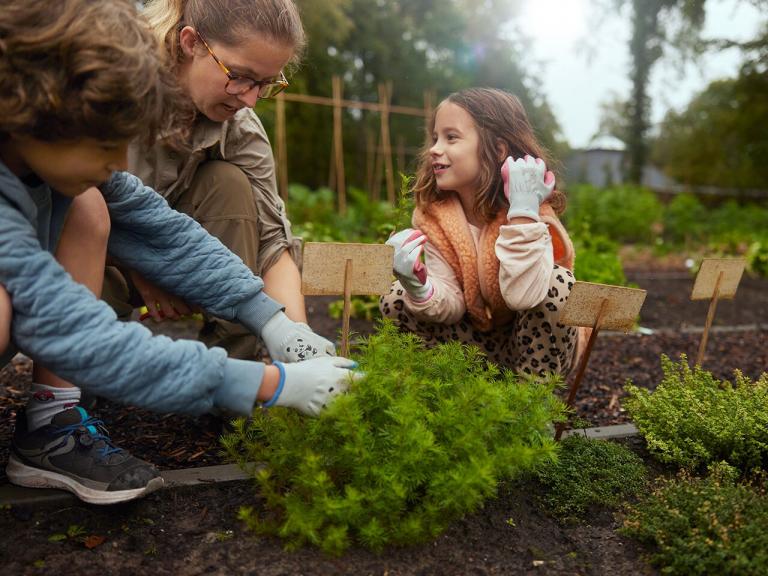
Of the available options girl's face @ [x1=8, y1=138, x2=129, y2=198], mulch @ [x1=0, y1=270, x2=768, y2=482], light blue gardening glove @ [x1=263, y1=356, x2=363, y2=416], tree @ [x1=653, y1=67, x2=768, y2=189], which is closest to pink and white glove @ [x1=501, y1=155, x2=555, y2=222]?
mulch @ [x1=0, y1=270, x2=768, y2=482]

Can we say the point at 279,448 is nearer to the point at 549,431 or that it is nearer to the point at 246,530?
the point at 246,530

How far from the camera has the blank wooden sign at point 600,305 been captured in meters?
1.96

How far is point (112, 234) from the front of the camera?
1.95 meters

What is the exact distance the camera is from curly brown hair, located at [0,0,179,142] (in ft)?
4.20

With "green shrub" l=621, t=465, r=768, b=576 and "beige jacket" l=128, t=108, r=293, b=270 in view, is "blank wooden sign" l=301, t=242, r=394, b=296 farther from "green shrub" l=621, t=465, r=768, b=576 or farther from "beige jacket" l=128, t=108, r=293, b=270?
"green shrub" l=621, t=465, r=768, b=576

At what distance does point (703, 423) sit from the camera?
6.64 ft

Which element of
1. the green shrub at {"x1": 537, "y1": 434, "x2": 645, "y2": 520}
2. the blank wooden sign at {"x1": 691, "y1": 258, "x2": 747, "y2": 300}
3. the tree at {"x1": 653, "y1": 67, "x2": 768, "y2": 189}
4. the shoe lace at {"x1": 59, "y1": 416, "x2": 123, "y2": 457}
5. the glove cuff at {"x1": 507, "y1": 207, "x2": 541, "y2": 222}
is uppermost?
the tree at {"x1": 653, "y1": 67, "x2": 768, "y2": 189}

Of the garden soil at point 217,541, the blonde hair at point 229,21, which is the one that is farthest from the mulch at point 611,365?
the blonde hair at point 229,21

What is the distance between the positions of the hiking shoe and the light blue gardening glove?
48 cm

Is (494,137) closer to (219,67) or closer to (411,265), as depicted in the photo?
(411,265)

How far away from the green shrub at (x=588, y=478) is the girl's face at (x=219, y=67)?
4.65 feet

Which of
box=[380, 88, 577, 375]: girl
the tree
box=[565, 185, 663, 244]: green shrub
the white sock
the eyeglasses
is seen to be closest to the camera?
the white sock

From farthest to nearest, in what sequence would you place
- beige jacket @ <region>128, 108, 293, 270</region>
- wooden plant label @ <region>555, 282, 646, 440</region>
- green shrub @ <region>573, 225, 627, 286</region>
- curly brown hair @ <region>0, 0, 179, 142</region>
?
green shrub @ <region>573, 225, 627, 286</region>, beige jacket @ <region>128, 108, 293, 270</region>, wooden plant label @ <region>555, 282, 646, 440</region>, curly brown hair @ <region>0, 0, 179, 142</region>

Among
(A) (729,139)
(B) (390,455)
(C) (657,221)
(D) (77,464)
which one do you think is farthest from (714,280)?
(A) (729,139)
